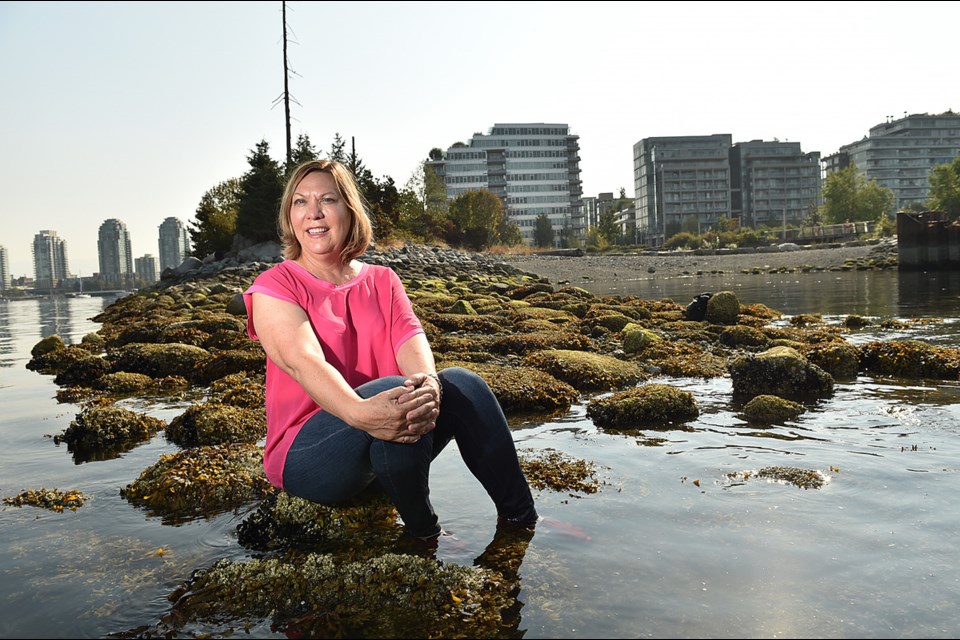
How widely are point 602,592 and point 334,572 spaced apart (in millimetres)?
1267

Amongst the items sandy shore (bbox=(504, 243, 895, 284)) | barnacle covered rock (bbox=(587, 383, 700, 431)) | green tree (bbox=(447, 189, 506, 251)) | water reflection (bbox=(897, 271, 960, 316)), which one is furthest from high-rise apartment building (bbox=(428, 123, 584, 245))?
barnacle covered rock (bbox=(587, 383, 700, 431))

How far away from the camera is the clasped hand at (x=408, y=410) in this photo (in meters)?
3.44

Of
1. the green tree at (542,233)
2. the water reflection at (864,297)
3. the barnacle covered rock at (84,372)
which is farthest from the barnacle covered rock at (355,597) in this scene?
the green tree at (542,233)

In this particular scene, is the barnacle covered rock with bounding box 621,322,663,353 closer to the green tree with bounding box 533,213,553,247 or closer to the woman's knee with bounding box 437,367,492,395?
the woman's knee with bounding box 437,367,492,395

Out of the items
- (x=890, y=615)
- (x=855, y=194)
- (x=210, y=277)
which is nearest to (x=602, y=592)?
(x=890, y=615)

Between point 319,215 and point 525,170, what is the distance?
184 m

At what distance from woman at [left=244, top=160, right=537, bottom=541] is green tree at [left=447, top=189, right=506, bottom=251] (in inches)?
2711

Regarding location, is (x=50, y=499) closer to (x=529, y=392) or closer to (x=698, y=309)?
(x=529, y=392)

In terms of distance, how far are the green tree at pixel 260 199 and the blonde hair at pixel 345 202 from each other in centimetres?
3898

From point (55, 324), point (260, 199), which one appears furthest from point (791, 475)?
point (260, 199)

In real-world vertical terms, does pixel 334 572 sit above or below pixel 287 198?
below

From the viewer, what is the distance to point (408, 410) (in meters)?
3.46

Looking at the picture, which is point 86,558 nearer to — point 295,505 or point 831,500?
point 295,505

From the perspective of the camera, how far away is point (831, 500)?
480cm
